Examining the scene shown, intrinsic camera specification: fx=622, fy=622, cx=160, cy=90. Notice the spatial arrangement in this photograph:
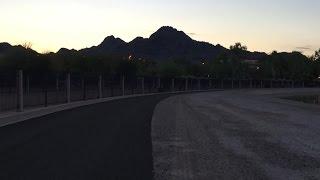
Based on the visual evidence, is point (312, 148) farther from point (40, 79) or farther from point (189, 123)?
point (40, 79)

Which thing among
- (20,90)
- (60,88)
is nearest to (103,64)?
(60,88)

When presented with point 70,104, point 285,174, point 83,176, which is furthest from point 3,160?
point 70,104

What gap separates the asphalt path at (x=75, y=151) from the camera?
11750 mm

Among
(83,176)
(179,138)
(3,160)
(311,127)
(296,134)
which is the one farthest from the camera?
(311,127)

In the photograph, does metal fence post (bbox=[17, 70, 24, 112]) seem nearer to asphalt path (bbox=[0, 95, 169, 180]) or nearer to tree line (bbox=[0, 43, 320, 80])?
tree line (bbox=[0, 43, 320, 80])

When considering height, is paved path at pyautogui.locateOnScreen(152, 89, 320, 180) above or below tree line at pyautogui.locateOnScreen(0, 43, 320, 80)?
below

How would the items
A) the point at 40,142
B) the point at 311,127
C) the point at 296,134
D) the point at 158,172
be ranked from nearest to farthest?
the point at 158,172
the point at 40,142
the point at 296,134
the point at 311,127

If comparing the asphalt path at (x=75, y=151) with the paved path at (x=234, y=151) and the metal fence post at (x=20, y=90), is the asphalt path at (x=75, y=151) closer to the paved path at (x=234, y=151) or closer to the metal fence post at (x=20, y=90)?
the paved path at (x=234, y=151)

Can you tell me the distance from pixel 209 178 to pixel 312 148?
668 centimetres

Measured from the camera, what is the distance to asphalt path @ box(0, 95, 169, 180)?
1175 centimetres

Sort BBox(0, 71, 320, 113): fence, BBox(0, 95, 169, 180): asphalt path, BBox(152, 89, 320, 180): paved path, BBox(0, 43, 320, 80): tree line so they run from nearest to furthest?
1. BBox(0, 95, 169, 180): asphalt path
2. BBox(152, 89, 320, 180): paved path
3. BBox(0, 71, 320, 113): fence
4. BBox(0, 43, 320, 80): tree line

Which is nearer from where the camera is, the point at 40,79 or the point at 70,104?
the point at 40,79

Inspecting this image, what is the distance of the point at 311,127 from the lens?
25891mm

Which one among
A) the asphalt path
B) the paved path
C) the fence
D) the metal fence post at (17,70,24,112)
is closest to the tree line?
the fence
